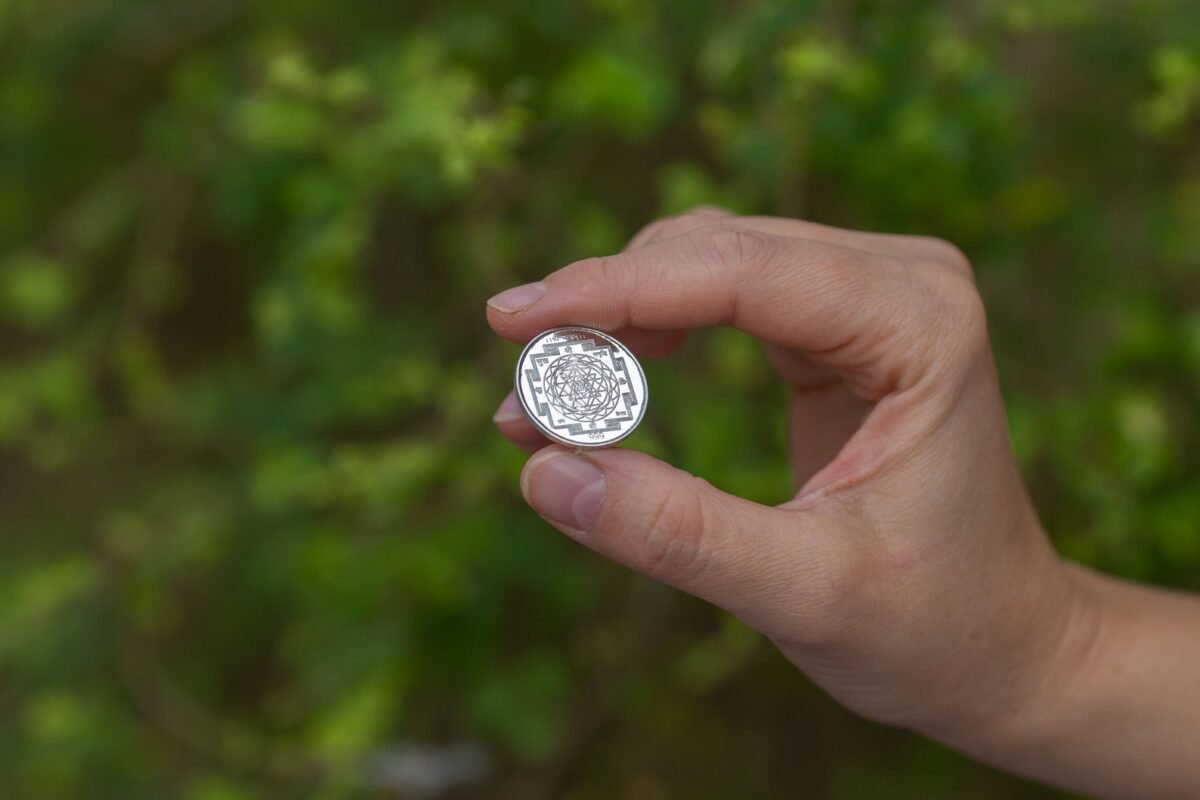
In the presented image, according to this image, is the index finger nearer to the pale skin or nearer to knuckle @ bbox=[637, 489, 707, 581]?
the pale skin

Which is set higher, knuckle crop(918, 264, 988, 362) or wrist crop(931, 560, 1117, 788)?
knuckle crop(918, 264, 988, 362)

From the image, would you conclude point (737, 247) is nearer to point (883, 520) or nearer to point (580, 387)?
point (580, 387)

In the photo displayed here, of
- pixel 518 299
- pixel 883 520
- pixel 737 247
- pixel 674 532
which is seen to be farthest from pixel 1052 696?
pixel 518 299

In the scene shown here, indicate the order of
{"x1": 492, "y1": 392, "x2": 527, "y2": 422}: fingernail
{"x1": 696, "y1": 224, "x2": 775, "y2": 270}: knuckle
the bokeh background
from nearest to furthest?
{"x1": 696, "y1": 224, "x2": 775, "y2": 270}: knuckle
{"x1": 492, "y1": 392, "x2": 527, "y2": 422}: fingernail
the bokeh background

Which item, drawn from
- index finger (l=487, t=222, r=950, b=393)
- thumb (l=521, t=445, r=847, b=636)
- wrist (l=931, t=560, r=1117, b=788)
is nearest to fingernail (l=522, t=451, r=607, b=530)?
thumb (l=521, t=445, r=847, b=636)

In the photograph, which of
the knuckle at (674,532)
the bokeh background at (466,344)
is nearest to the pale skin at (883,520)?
the knuckle at (674,532)

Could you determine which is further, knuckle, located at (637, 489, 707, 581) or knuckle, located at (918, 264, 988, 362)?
knuckle, located at (918, 264, 988, 362)

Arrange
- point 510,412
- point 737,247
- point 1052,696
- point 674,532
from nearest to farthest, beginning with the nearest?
point 674,532
point 737,247
point 510,412
point 1052,696
